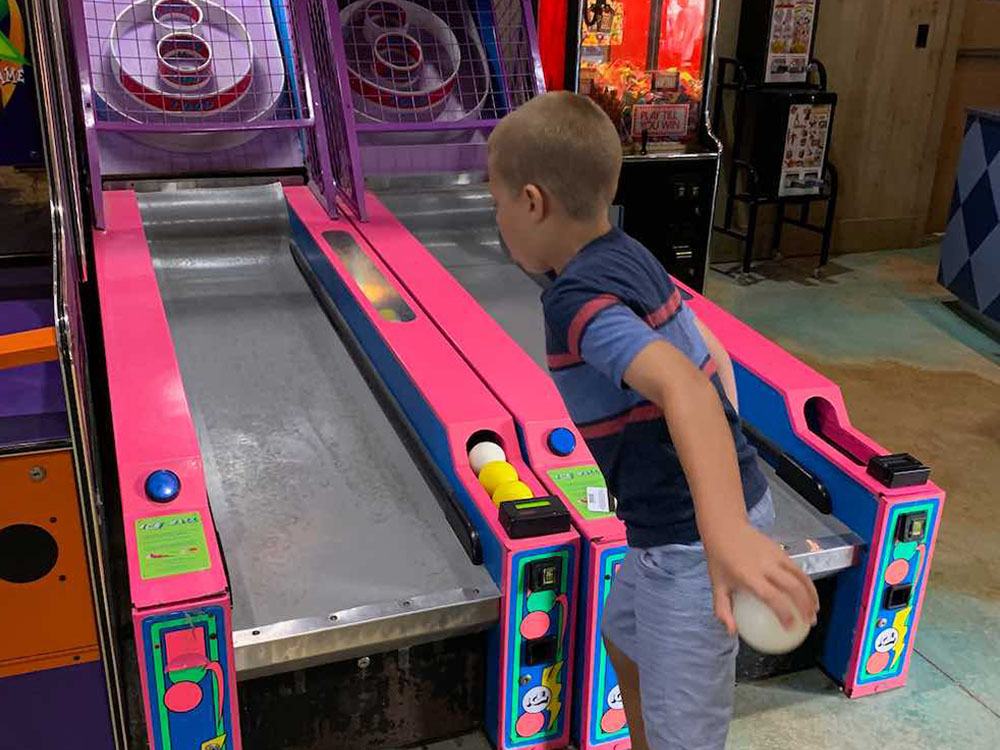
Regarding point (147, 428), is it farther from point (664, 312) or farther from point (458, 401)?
point (664, 312)

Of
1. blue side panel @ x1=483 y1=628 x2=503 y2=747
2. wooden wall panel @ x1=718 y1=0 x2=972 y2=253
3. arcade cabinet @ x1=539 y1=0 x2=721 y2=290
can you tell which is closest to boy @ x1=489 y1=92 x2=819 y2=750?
blue side panel @ x1=483 y1=628 x2=503 y2=747

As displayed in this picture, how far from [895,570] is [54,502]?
177 cm

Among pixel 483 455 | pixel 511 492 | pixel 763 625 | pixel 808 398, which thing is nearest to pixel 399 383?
pixel 483 455

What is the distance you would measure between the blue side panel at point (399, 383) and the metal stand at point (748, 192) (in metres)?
2.92

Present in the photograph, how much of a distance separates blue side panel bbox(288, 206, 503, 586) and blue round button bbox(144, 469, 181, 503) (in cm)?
59

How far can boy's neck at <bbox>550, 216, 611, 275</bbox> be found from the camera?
1310mm

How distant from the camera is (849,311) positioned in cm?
527

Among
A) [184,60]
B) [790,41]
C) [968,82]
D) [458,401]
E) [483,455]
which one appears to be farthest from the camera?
[968,82]

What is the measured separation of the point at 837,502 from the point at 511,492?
0.86 meters

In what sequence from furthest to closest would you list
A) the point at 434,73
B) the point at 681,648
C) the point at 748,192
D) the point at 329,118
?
1. the point at 748,192
2. the point at 434,73
3. the point at 329,118
4. the point at 681,648

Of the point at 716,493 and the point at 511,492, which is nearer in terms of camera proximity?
the point at 716,493

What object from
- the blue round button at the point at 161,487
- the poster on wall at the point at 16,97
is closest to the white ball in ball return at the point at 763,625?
the blue round button at the point at 161,487

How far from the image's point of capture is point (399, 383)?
2.62 meters

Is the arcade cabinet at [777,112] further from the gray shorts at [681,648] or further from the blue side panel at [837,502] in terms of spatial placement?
the gray shorts at [681,648]
